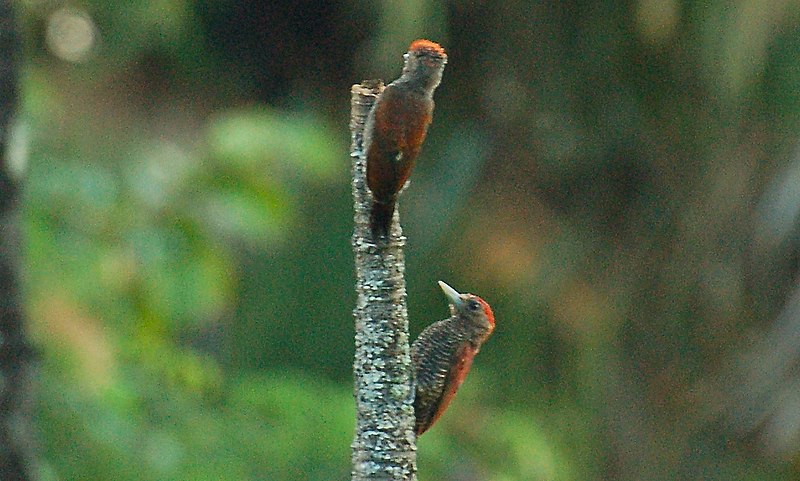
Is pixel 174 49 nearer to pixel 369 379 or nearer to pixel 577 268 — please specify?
pixel 577 268

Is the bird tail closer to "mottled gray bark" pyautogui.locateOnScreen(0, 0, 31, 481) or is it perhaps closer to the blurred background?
"mottled gray bark" pyautogui.locateOnScreen(0, 0, 31, 481)

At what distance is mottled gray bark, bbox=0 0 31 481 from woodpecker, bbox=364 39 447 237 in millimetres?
1314

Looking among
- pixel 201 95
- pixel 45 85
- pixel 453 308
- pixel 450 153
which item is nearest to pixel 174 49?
pixel 201 95

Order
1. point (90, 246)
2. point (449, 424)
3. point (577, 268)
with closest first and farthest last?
point (90, 246) → point (449, 424) → point (577, 268)

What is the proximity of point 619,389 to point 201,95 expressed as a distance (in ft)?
9.36

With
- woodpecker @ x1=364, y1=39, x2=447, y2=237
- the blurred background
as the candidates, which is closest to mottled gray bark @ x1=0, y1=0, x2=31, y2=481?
woodpecker @ x1=364, y1=39, x2=447, y2=237

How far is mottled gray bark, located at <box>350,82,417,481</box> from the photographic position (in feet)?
A: 4.59

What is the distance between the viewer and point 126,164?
15.0 feet

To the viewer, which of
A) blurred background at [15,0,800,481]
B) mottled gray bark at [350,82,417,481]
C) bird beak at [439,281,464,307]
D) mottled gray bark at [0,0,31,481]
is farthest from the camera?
blurred background at [15,0,800,481]

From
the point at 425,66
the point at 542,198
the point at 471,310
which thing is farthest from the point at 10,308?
the point at 542,198

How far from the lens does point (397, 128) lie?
146cm

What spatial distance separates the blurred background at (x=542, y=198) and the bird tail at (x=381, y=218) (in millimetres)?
3903

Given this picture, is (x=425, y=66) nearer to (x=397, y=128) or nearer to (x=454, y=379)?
(x=397, y=128)

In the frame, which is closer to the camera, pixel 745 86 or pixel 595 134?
pixel 745 86
